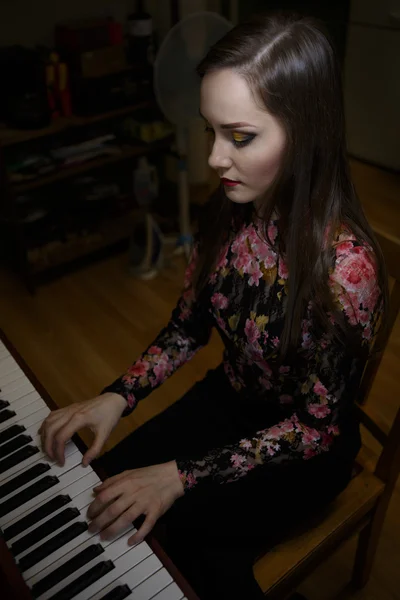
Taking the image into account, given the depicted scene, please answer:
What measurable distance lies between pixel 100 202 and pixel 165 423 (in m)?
1.85

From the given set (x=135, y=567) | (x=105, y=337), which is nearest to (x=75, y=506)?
(x=135, y=567)

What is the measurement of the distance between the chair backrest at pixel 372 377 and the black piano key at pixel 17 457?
0.64 m

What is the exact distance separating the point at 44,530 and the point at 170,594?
0.69 feet

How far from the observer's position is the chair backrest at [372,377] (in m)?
0.99

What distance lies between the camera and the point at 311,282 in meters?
0.89

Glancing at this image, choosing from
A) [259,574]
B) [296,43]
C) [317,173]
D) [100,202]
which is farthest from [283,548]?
[100,202]

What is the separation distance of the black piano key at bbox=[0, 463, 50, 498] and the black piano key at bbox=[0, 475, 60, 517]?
1cm

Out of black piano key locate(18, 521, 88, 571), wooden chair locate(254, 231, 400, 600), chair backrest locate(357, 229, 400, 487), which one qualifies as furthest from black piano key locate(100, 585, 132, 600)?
chair backrest locate(357, 229, 400, 487)

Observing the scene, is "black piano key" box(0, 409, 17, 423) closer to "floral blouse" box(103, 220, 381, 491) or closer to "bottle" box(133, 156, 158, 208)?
"floral blouse" box(103, 220, 381, 491)

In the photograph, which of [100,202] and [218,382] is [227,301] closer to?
[218,382]

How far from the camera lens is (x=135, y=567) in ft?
2.49

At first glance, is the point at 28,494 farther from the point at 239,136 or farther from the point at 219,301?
the point at 239,136

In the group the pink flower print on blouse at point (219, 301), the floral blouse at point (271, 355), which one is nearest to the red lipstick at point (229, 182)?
the floral blouse at point (271, 355)

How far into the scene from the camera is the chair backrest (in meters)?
0.99
